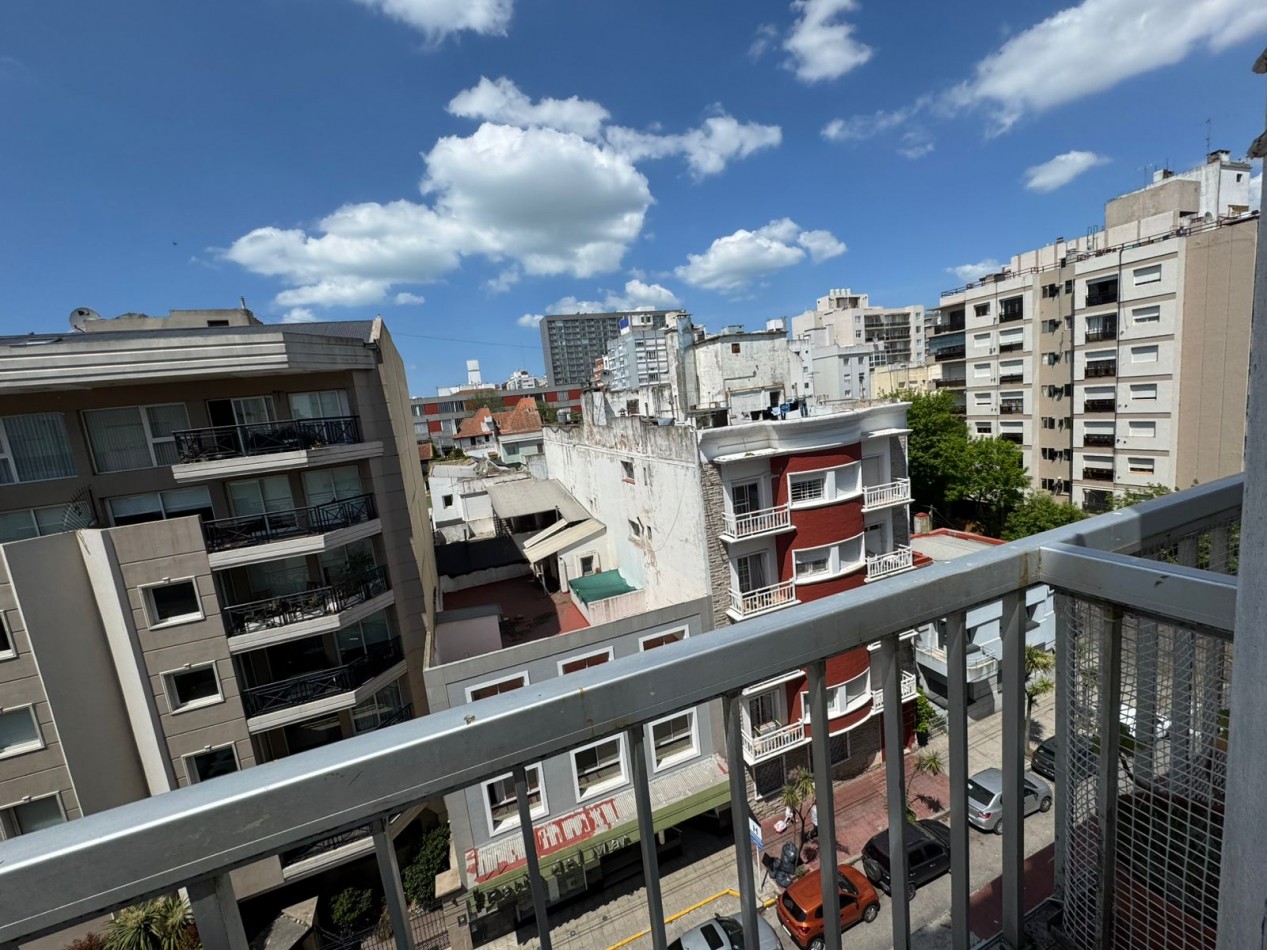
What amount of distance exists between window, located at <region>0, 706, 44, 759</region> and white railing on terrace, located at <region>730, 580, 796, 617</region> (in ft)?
37.9

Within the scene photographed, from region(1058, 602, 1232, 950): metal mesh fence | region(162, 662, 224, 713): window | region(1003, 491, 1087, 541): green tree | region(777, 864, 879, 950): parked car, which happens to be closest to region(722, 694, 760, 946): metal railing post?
region(1058, 602, 1232, 950): metal mesh fence

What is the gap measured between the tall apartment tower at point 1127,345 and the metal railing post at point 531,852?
88.7 feet

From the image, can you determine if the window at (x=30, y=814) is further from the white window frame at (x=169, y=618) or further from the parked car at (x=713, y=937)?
the parked car at (x=713, y=937)

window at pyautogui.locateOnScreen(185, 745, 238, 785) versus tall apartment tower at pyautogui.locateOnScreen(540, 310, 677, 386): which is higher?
tall apartment tower at pyautogui.locateOnScreen(540, 310, 677, 386)

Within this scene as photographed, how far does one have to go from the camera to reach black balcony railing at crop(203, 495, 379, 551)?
9406 mm

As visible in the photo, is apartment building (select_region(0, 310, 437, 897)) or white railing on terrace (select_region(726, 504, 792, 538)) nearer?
apartment building (select_region(0, 310, 437, 897))

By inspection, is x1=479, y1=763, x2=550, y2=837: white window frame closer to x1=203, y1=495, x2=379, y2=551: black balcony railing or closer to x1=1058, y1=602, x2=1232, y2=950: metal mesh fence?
x1=203, y1=495, x2=379, y2=551: black balcony railing

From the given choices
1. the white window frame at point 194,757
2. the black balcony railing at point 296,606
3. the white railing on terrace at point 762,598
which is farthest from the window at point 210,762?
the white railing on terrace at point 762,598

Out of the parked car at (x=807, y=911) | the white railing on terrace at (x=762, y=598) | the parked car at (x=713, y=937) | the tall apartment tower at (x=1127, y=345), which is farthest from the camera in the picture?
the tall apartment tower at (x=1127, y=345)

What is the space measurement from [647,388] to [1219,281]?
67.3 ft

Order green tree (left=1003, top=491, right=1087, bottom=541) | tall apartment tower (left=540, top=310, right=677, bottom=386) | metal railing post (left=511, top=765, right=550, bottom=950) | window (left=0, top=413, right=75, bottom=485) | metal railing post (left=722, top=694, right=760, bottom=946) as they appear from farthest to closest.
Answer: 1. tall apartment tower (left=540, top=310, right=677, bottom=386)
2. green tree (left=1003, top=491, right=1087, bottom=541)
3. window (left=0, top=413, right=75, bottom=485)
4. metal railing post (left=722, top=694, right=760, bottom=946)
5. metal railing post (left=511, top=765, right=550, bottom=950)

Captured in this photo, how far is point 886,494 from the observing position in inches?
492

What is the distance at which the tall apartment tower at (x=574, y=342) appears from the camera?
115 meters

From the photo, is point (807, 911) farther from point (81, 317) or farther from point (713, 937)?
point (81, 317)
